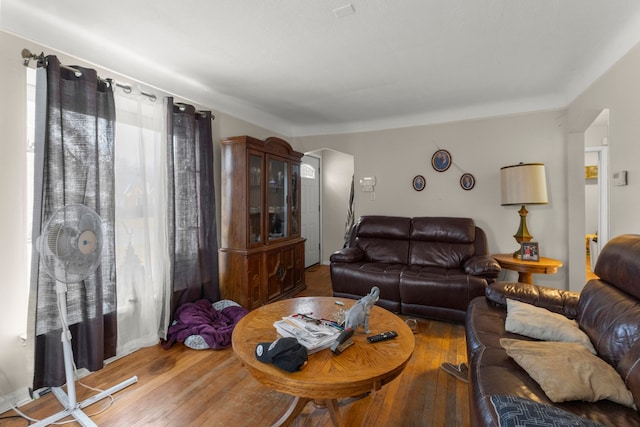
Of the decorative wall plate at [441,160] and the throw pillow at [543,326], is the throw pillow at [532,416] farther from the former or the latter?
the decorative wall plate at [441,160]

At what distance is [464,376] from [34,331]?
2.60 m

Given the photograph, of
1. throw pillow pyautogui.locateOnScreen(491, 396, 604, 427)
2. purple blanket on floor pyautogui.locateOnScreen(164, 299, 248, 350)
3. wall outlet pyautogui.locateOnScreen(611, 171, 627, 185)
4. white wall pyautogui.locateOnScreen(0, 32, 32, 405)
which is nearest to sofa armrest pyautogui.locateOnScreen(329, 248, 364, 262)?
purple blanket on floor pyautogui.locateOnScreen(164, 299, 248, 350)

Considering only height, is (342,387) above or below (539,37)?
below

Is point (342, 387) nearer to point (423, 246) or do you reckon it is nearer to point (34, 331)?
point (34, 331)

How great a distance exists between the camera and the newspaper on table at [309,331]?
1357 mm

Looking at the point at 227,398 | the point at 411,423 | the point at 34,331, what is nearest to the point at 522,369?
the point at 411,423

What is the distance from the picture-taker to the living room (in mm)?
1722

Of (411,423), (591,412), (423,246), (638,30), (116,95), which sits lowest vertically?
(411,423)

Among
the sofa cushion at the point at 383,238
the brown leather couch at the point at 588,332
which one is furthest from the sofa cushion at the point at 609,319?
the sofa cushion at the point at 383,238

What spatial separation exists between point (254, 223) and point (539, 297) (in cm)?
249

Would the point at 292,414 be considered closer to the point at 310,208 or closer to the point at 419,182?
the point at 419,182

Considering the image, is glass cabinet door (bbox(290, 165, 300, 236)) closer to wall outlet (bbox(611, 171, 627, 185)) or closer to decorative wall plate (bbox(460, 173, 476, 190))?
decorative wall plate (bbox(460, 173, 476, 190))

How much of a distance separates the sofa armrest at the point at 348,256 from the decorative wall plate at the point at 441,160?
4.94 feet

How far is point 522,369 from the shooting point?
124 centimetres
